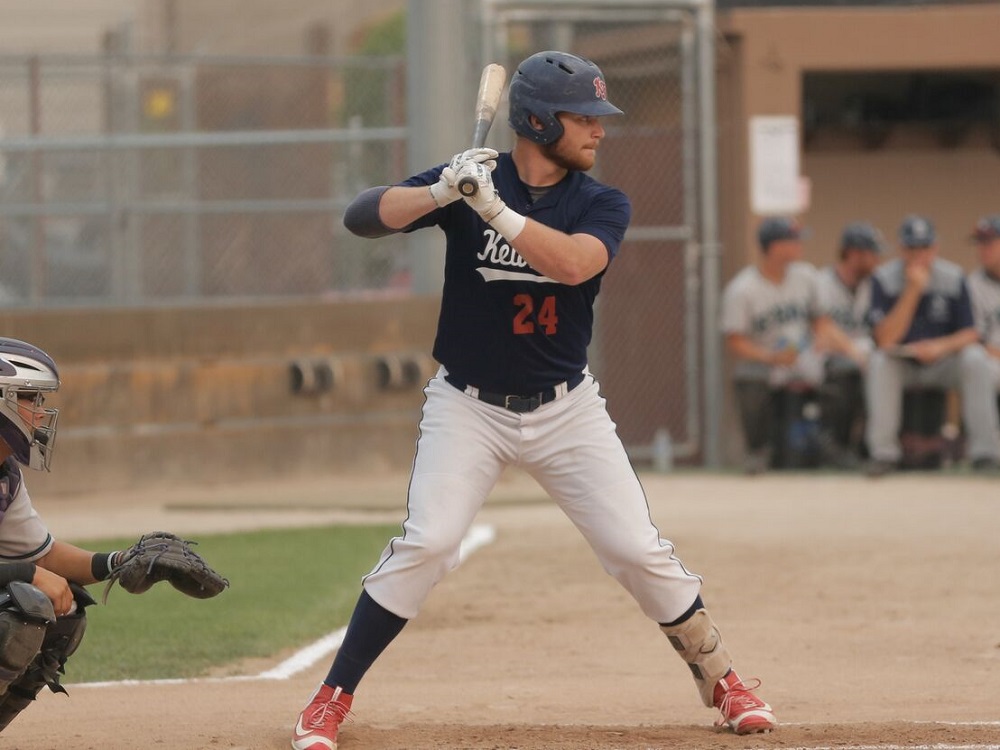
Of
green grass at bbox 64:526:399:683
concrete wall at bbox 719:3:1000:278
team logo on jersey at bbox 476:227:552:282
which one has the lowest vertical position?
green grass at bbox 64:526:399:683

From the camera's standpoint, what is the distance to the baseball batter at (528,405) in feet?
15.7

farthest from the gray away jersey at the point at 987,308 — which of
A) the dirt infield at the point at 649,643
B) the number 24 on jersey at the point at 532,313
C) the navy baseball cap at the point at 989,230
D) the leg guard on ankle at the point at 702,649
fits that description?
the number 24 on jersey at the point at 532,313

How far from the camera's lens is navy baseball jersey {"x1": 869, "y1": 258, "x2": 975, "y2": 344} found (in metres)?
11.6

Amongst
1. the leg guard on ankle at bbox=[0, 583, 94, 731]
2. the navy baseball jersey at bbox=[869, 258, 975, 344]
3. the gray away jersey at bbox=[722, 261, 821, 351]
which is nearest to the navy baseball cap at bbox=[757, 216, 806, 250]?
the gray away jersey at bbox=[722, 261, 821, 351]

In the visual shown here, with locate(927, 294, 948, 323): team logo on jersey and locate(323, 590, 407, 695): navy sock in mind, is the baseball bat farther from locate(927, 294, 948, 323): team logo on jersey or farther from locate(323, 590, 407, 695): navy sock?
locate(927, 294, 948, 323): team logo on jersey

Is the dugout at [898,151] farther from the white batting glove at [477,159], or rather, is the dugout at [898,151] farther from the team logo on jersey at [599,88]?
the white batting glove at [477,159]

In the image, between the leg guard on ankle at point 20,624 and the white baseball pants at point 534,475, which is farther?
the white baseball pants at point 534,475

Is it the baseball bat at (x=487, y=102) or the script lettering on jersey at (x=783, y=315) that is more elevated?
the baseball bat at (x=487, y=102)

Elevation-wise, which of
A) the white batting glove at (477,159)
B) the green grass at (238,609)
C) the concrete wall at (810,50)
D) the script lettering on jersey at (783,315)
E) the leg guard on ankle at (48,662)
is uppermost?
the concrete wall at (810,50)

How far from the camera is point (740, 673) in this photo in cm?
604

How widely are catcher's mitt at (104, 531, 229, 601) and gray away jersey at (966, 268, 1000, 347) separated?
27.0 feet

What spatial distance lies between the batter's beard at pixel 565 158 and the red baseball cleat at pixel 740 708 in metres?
1.59

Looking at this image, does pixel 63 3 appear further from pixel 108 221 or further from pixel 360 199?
pixel 360 199

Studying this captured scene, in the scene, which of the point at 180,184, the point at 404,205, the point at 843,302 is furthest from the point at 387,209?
the point at 180,184
